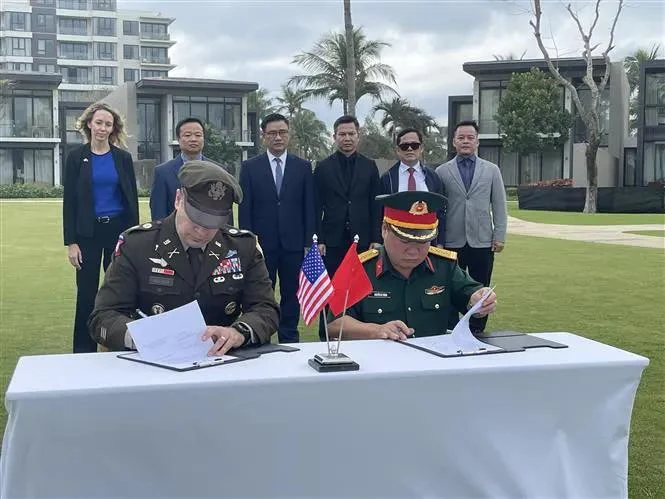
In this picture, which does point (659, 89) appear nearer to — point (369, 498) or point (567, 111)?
point (567, 111)

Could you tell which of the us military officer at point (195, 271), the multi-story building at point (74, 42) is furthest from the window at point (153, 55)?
the us military officer at point (195, 271)

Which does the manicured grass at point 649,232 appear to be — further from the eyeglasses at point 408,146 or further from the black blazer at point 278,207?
the black blazer at point 278,207

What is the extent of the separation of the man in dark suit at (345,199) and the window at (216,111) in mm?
45244

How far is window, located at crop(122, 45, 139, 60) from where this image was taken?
95113 millimetres

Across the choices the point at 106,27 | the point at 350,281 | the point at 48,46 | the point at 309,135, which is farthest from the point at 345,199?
the point at 106,27

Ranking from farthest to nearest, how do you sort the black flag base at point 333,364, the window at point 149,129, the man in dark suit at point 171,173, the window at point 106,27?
the window at point 106,27
the window at point 149,129
the man in dark suit at point 171,173
the black flag base at point 333,364

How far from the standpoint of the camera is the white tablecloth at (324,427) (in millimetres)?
2146

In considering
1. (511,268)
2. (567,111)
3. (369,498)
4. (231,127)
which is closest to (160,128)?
(231,127)

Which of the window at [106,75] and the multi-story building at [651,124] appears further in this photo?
the window at [106,75]

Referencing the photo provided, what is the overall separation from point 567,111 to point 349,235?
3531cm

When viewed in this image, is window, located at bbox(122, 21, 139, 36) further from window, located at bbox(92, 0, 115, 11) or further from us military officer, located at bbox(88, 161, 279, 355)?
Result: us military officer, located at bbox(88, 161, 279, 355)

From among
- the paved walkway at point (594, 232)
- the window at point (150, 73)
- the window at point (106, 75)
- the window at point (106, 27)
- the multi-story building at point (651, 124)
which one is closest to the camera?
the paved walkway at point (594, 232)

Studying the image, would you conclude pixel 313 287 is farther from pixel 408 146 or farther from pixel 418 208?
pixel 408 146

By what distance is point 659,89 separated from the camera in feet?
113
